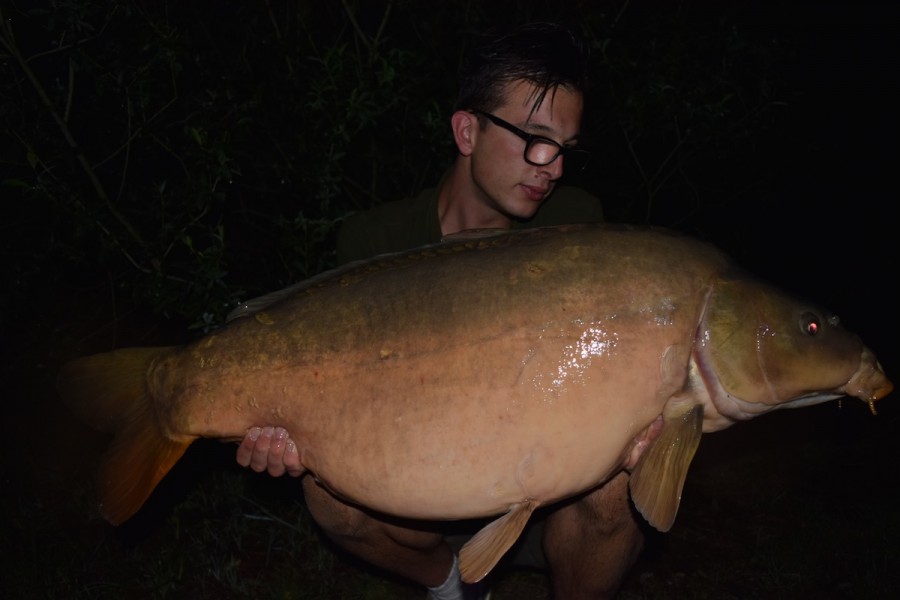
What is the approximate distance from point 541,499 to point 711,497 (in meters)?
1.89

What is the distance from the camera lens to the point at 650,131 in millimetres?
3713

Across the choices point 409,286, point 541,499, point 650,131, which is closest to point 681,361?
point 541,499

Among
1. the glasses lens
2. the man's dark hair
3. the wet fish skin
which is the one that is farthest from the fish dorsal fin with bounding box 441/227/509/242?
the man's dark hair

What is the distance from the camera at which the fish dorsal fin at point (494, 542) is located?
5.38ft

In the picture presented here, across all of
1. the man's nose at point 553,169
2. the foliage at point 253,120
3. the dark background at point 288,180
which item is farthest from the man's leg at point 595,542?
the foliage at point 253,120

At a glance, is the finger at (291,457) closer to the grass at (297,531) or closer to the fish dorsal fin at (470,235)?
the fish dorsal fin at (470,235)

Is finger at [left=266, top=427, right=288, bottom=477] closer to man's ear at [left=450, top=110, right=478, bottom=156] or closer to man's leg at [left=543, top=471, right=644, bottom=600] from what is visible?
man's leg at [left=543, top=471, right=644, bottom=600]

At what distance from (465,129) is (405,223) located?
404 millimetres

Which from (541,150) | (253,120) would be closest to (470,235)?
(541,150)

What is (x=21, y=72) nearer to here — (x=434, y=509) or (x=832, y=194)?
(x=434, y=509)

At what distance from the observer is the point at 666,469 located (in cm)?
166

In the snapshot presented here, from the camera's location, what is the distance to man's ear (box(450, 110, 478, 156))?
243 centimetres

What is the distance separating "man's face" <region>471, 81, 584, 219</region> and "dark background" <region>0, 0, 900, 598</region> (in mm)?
807

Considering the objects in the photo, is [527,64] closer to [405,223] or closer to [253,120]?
[405,223]
